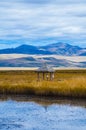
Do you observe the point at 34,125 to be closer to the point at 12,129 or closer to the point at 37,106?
the point at 12,129

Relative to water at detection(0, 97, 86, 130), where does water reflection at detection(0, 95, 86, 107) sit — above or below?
above

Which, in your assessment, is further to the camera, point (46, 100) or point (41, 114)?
point (46, 100)

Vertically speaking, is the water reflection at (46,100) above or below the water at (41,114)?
above

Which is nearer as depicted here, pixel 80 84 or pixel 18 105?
pixel 18 105

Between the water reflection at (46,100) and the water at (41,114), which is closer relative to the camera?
the water at (41,114)

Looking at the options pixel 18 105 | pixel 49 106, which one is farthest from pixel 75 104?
pixel 18 105

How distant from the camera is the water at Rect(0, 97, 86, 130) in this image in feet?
61.6

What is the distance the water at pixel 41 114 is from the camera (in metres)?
18.8

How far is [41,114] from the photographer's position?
22609mm

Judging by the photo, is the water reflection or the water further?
the water reflection

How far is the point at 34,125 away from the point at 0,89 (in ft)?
48.0

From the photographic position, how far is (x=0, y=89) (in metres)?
33.3

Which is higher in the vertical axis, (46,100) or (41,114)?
(46,100)

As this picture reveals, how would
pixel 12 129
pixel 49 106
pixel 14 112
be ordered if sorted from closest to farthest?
pixel 12 129 < pixel 14 112 < pixel 49 106
